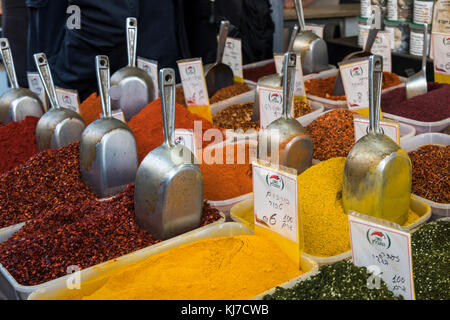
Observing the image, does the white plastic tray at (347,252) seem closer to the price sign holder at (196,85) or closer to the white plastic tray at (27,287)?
the white plastic tray at (27,287)

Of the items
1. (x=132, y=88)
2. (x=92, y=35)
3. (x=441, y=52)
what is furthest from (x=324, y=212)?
(x=92, y=35)

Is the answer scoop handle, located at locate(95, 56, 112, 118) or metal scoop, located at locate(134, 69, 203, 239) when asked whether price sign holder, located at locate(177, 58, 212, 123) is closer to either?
scoop handle, located at locate(95, 56, 112, 118)

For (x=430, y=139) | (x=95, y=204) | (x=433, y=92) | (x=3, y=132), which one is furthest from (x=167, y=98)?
(x=433, y=92)

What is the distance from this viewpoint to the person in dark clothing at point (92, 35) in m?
1.99

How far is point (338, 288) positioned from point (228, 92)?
129 centimetres

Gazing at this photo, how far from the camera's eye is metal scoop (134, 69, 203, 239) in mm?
1114

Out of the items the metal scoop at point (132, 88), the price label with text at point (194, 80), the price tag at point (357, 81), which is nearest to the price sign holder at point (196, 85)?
the price label with text at point (194, 80)

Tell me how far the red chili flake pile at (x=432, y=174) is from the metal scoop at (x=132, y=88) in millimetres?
916

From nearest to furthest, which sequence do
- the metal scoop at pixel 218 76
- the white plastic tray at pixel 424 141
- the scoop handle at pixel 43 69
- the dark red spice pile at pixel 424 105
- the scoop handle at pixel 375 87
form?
the scoop handle at pixel 375 87
the scoop handle at pixel 43 69
the white plastic tray at pixel 424 141
the dark red spice pile at pixel 424 105
the metal scoop at pixel 218 76

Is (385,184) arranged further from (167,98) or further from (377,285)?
(167,98)

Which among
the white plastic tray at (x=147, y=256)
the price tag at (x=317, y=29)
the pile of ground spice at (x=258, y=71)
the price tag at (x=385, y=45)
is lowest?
the white plastic tray at (x=147, y=256)

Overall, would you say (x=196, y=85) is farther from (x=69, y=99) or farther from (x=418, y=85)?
(x=418, y=85)

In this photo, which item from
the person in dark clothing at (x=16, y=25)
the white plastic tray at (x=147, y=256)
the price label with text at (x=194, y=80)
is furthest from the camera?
the person in dark clothing at (x=16, y=25)

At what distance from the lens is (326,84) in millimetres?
2141
